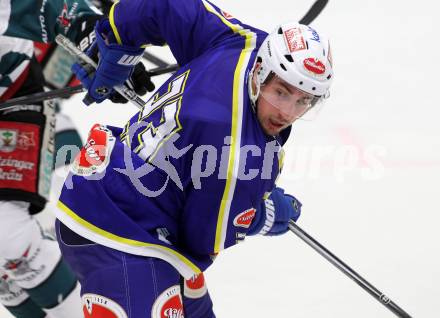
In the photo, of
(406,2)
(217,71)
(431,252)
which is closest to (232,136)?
(217,71)

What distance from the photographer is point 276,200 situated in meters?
2.42

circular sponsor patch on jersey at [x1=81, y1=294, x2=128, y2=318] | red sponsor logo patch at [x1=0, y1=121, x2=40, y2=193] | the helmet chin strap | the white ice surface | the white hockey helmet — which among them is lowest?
the white ice surface

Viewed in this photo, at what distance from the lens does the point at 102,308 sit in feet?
6.70

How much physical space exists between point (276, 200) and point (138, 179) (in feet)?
1.75

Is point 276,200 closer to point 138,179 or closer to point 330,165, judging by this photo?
point 138,179

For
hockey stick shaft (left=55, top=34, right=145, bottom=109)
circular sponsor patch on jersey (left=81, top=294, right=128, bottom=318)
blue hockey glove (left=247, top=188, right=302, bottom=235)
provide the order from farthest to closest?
hockey stick shaft (left=55, top=34, right=145, bottom=109) → blue hockey glove (left=247, top=188, right=302, bottom=235) → circular sponsor patch on jersey (left=81, top=294, right=128, bottom=318)

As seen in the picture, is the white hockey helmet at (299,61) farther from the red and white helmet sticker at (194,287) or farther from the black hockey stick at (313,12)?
the black hockey stick at (313,12)

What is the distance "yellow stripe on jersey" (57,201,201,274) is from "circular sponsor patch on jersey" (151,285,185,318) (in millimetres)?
72

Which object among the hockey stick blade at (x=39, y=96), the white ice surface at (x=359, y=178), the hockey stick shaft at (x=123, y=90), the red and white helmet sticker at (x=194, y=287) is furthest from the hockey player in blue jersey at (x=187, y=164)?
the white ice surface at (x=359, y=178)

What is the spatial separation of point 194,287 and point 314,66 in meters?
0.81

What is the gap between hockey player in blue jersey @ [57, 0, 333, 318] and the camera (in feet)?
6.47

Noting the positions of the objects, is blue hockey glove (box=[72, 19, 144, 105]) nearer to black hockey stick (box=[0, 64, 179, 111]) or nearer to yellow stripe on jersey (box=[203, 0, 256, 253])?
black hockey stick (box=[0, 64, 179, 111])

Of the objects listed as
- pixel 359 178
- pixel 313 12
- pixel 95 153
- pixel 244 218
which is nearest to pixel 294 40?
pixel 244 218

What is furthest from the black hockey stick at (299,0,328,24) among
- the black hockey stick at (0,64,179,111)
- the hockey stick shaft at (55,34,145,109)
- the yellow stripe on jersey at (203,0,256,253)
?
the yellow stripe on jersey at (203,0,256,253)
